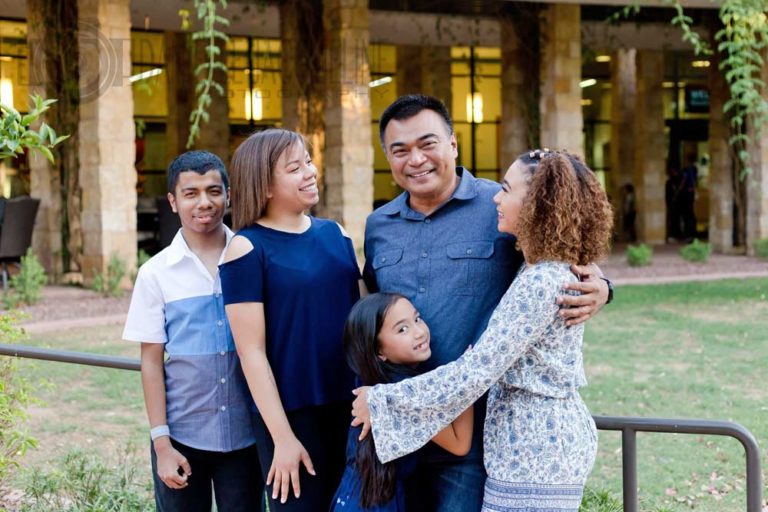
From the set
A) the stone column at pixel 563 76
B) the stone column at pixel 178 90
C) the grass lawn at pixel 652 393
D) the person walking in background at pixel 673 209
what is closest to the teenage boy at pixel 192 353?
the grass lawn at pixel 652 393

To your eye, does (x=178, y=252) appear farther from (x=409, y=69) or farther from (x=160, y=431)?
(x=409, y=69)

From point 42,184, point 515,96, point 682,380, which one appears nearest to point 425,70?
point 515,96

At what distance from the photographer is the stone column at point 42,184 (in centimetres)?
1416

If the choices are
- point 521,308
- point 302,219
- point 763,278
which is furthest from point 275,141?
point 763,278

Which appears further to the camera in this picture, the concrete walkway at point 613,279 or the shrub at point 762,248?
the shrub at point 762,248

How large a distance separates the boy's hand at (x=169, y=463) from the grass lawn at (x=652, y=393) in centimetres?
171

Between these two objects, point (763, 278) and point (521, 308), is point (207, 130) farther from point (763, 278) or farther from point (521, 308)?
point (521, 308)

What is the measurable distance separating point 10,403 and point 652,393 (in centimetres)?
522

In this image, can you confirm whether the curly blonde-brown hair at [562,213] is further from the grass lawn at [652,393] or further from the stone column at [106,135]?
the stone column at [106,135]

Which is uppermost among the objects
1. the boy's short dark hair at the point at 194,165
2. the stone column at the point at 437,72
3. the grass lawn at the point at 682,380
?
the stone column at the point at 437,72

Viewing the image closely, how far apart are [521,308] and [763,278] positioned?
1403 cm

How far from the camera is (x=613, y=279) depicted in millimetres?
15391

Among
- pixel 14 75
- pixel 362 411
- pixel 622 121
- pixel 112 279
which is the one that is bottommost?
pixel 112 279

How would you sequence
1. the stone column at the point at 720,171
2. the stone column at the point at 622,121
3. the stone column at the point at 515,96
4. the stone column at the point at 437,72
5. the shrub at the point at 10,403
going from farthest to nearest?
the stone column at the point at 622,121 < the stone column at the point at 437,72 < the stone column at the point at 720,171 < the stone column at the point at 515,96 < the shrub at the point at 10,403
